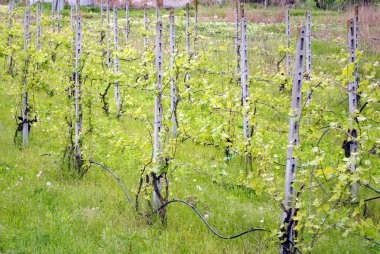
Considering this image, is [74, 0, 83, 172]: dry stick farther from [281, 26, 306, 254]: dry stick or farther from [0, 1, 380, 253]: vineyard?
[281, 26, 306, 254]: dry stick

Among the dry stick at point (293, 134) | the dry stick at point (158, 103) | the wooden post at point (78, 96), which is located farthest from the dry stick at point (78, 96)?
the dry stick at point (293, 134)

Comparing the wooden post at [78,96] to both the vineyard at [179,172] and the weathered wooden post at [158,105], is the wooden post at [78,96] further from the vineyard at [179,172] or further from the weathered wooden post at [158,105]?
the weathered wooden post at [158,105]

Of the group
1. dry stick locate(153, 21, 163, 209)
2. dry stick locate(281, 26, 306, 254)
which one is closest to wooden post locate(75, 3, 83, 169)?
dry stick locate(153, 21, 163, 209)

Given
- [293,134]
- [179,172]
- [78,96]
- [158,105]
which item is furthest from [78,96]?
[293,134]

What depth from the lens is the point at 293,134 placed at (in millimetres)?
4539

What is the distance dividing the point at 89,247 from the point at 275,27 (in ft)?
86.2

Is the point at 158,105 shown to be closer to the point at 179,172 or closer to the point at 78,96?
the point at 179,172

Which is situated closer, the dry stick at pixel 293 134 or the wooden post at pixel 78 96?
→ the dry stick at pixel 293 134

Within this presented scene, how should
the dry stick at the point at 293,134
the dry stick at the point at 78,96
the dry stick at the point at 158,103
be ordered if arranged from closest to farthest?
the dry stick at the point at 293,134 → the dry stick at the point at 158,103 → the dry stick at the point at 78,96

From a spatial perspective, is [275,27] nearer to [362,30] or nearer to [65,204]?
[362,30]

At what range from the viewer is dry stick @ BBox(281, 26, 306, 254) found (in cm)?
444

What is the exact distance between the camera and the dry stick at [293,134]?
4438 mm

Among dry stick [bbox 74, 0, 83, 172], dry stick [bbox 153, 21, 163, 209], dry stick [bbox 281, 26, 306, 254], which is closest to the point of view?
dry stick [bbox 281, 26, 306, 254]

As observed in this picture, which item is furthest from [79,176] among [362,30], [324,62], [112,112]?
[362,30]
